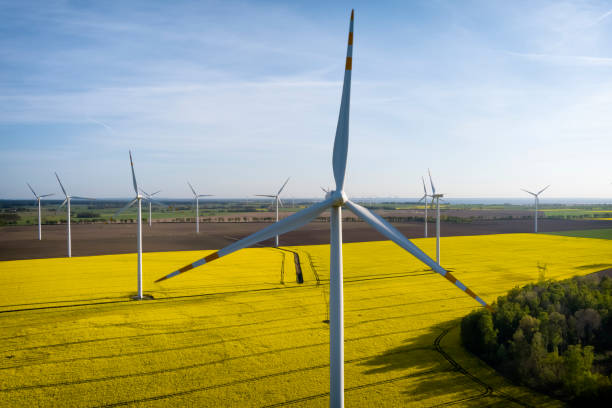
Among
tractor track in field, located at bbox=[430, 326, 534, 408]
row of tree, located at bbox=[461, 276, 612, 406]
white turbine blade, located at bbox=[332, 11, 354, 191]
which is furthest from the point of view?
row of tree, located at bbox=[461, 276, 612, 406]

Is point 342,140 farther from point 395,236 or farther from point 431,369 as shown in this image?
point 431,369

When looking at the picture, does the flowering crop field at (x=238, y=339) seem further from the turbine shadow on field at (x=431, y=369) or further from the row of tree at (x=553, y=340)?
the row of tree at (x=553, y=340)

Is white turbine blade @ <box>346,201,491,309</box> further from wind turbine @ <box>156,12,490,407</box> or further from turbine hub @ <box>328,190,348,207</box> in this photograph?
turbine hub @ <box>328,190,348,207</box>

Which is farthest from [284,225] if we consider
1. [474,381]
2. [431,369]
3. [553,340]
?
[553,340]

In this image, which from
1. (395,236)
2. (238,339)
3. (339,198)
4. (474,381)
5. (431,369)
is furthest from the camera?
(238,339)

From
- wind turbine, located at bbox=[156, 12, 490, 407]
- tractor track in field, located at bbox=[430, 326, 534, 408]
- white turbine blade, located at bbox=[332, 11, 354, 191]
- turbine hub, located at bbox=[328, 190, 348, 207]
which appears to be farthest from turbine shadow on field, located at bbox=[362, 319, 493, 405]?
white turbine blade, located at bbox=[332, 11, 354, 191]

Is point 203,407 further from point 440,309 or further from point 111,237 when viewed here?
point 111,237
